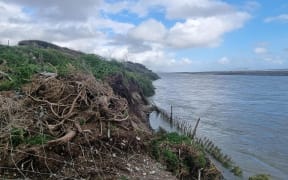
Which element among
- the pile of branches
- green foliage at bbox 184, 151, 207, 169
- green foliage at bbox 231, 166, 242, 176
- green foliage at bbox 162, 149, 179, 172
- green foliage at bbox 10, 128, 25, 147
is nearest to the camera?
the pile of branches

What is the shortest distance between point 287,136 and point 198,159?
56.8 ft

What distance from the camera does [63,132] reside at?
898cm

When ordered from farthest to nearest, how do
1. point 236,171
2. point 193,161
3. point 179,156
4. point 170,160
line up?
point 236,171 → point 193,161 → point 179,156 → point 170,160

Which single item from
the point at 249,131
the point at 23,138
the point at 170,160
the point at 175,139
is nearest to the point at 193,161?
the point at 175,139

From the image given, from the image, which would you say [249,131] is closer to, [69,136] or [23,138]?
[69,136]

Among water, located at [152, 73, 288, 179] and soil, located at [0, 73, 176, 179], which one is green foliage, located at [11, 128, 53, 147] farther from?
water, located at [152, 73, 288, 179]

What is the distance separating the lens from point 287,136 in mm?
26531

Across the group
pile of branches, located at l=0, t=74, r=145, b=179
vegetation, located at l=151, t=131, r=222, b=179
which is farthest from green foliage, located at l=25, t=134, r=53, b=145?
vegetation, located at l=151, t=131, r=222, b=179

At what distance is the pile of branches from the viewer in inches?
313

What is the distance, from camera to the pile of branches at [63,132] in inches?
313

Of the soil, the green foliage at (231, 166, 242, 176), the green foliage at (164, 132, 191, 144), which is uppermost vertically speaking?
the soil

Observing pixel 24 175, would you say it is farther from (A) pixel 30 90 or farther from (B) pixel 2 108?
(A) pixel 30 90

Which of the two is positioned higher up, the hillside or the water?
the hillside

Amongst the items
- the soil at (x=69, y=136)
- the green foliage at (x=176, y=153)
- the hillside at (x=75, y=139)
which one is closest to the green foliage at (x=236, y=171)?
the hillside at (x=75, y=139)
